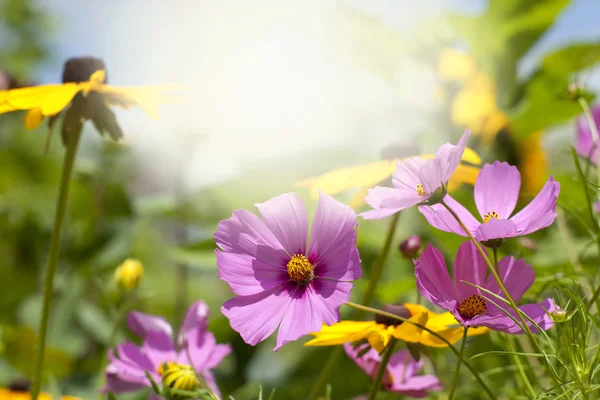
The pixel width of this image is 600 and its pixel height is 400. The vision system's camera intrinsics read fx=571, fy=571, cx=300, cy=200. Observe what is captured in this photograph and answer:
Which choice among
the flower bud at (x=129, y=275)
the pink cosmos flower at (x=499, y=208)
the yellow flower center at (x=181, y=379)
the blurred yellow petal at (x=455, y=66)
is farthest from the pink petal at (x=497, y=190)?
the blurred yellow petal at (x=455, y=66)

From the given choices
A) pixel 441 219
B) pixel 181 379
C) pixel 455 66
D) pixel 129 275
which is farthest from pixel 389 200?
pixel 455 66

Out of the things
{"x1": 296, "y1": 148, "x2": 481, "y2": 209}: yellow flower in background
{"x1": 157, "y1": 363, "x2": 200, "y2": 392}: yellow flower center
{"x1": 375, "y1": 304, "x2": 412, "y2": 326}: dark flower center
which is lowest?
{"x1": 157, "y1": 363, "x2": 200, "y2": 392}: yellow flower center

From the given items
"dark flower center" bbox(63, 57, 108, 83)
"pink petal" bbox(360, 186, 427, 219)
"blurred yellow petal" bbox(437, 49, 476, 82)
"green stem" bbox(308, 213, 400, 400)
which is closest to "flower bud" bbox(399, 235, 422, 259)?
"green stem" bbox(308, 213, 400, 400)

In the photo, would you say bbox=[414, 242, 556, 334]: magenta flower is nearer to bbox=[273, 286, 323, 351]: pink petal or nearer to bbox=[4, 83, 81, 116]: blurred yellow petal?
bbox=[273, 286, 323, 351]: pink petal

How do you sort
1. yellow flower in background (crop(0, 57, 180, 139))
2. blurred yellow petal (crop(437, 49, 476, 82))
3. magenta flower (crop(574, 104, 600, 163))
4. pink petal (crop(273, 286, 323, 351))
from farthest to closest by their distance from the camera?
blurred yellow petal (crop(437, 49, 476, 82)) < magenta flower (crop(574, 104, 600, 163)) < yellow flower in background (crop(0, 57, 180, 139)) < pink petal (crop(273, 286, 323, 351))

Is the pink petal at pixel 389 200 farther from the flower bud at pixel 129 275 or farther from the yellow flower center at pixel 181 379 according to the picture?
the flower bud at pixel 129 275

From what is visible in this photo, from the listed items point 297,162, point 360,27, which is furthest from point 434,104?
point 297,162

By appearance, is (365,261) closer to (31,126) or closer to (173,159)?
(173,159)
